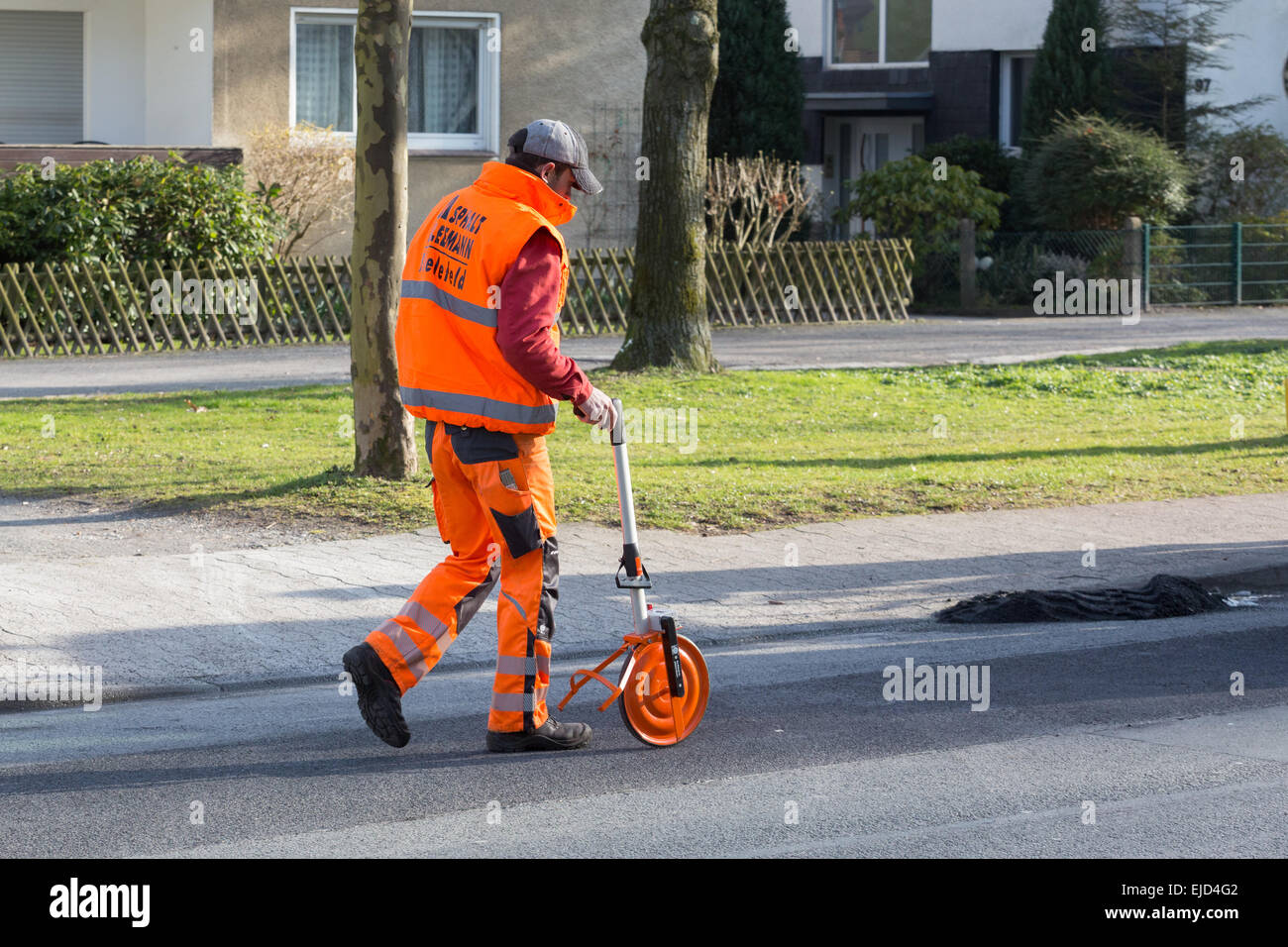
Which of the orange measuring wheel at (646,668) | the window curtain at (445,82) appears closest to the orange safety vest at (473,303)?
the orange measuring wheel at (646,668)

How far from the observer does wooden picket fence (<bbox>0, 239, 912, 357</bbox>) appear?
19.4m

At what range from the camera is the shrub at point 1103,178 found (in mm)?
28484

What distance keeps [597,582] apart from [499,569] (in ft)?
10.4

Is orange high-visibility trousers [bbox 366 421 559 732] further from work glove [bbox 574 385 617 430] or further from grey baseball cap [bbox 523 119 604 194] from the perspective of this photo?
grey baseball cap [bbox 523 119 604 194]

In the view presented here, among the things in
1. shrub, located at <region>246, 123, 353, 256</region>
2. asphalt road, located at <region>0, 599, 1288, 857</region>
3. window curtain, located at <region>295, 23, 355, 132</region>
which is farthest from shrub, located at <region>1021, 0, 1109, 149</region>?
asphalt road, located at <region>0, 599, 1288, 857</region>

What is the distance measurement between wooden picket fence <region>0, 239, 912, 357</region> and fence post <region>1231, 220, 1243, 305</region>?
8377 mm

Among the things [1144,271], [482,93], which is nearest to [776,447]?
[482,93]

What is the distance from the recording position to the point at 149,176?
20.7 meters

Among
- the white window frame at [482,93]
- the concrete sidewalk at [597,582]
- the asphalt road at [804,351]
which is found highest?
the white window frame at [482,93]

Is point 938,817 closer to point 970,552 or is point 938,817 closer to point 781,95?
point 970,552

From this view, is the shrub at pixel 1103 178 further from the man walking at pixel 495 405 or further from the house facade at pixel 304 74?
the man walking at pixel 495 405

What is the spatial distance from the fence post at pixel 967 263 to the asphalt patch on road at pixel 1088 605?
740 inches

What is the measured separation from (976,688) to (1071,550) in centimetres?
355

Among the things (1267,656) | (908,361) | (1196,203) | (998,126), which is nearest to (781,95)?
(998,126)
